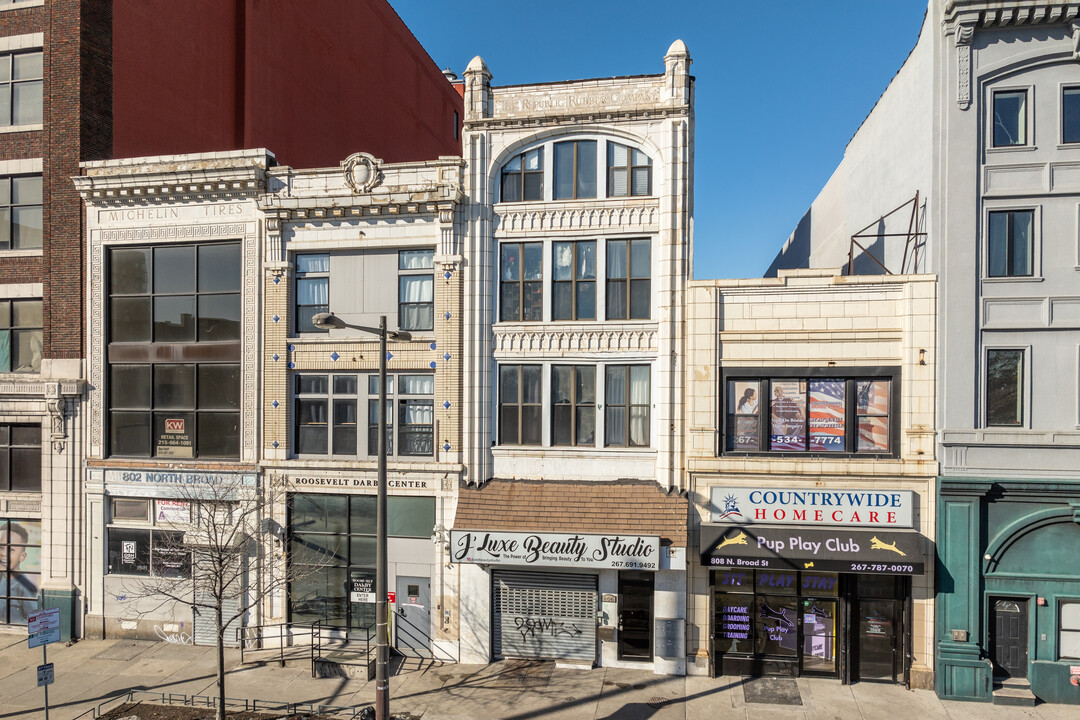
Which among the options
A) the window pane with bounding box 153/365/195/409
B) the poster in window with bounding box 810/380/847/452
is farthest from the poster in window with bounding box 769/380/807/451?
the window pane with bounding box 153/365/195/409

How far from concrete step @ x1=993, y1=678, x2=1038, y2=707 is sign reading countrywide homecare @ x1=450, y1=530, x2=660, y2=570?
805cm

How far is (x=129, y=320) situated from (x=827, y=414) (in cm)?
1914

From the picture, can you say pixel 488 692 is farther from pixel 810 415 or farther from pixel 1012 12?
pixel 1012 12

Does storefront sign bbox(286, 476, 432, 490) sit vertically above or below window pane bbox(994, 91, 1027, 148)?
below

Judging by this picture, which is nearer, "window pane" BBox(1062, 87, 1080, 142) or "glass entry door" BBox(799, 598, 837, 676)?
"window pane" BBox(1062, 87, 1080, 142)

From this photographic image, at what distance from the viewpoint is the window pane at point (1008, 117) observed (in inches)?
596

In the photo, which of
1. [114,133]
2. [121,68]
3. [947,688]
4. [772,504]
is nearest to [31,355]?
[114,133]

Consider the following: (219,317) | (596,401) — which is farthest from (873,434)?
(219,317)

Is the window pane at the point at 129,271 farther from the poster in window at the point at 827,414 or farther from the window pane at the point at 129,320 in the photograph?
the poster in window at the point at 827,414

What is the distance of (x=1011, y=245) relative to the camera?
49.2 feet

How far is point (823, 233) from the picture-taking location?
27078 mm

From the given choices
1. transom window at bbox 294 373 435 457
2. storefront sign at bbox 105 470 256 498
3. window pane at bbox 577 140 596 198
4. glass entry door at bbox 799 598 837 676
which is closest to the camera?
glass entry door at bbox 799 598 837 676

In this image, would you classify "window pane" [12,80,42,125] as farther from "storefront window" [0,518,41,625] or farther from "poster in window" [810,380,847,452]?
"poster in window" [810,380,847,452]

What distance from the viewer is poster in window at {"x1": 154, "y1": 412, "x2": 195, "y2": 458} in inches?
715
